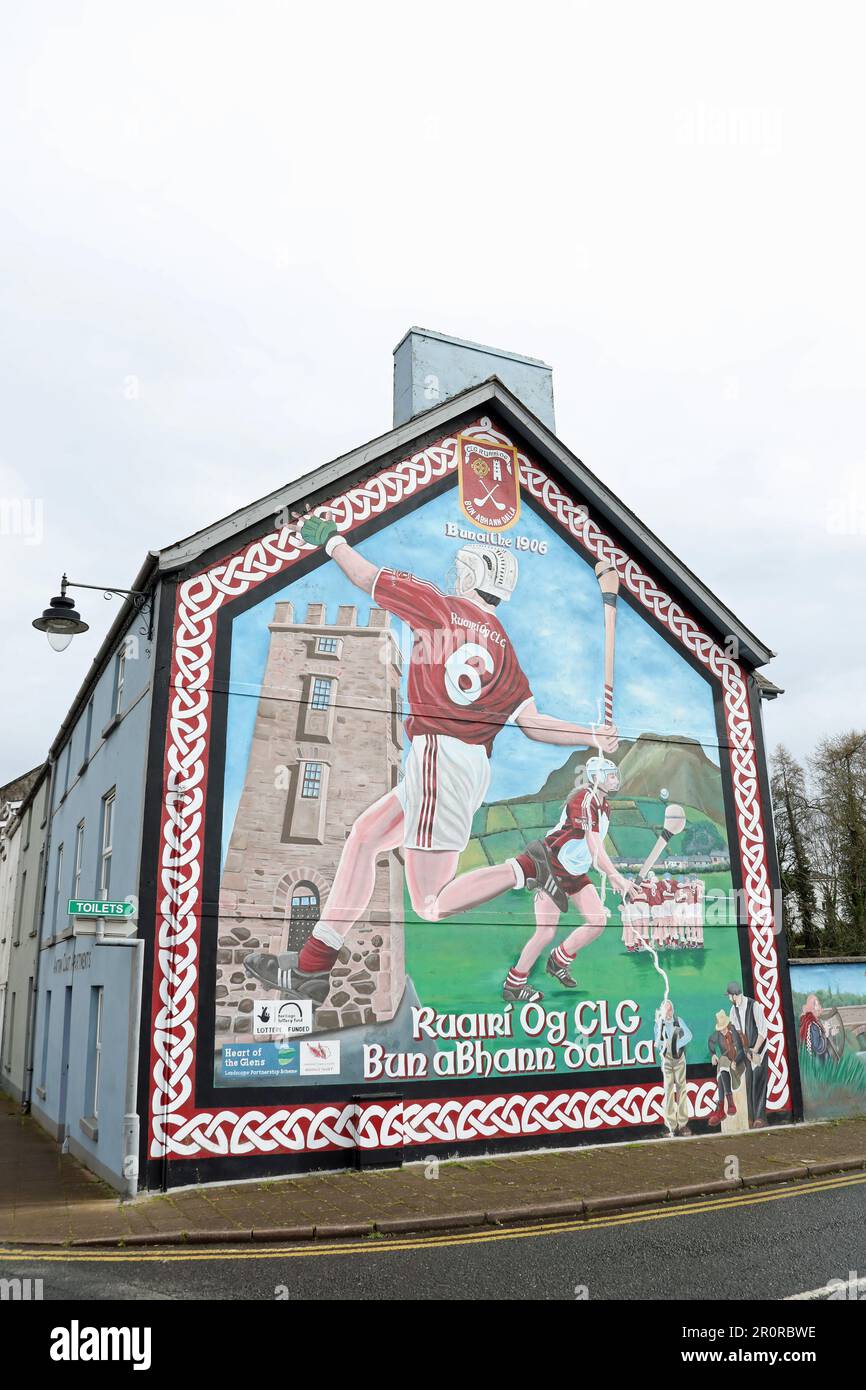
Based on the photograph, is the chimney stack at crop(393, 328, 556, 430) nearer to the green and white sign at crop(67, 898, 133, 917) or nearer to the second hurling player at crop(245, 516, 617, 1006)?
the second hurling player at crop(245, 516, 617, 1006)

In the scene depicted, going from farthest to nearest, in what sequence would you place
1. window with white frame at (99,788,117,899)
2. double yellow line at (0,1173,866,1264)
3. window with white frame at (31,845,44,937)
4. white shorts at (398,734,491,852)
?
window with white frame at (31,845,44,937), window with white frame at (99,788,117,899), white shorts at (398,734,491,852), double yellow line at (0,1173,866,1264)

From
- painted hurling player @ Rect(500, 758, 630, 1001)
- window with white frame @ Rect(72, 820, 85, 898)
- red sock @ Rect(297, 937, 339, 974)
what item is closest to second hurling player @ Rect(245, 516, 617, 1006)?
red sock @ Rect(297, 937, 339, 974)

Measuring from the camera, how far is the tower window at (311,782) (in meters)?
13.7

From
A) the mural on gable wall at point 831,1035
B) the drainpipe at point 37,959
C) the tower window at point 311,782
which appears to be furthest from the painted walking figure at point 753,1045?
the drainpipe at point 37,959

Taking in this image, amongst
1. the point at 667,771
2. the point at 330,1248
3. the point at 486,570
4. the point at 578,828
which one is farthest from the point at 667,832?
the point at 330,1248

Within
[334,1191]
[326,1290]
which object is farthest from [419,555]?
[326,1290]

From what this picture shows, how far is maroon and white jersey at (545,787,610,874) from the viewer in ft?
50.1

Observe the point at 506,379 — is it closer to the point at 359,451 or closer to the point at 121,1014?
the point at 359,451

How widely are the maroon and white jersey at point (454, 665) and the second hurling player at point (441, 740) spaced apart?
0.02 m

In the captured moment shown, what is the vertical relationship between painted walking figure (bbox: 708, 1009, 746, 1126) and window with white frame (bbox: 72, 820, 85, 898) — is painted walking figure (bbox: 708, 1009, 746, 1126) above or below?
below

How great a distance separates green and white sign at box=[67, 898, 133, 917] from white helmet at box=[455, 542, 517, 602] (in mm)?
6671

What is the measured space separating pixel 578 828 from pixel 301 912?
4.47 meters
